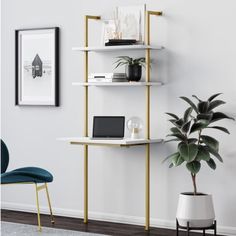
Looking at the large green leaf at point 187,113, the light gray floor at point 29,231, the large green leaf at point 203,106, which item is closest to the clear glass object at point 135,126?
the large green leaf at point 187,113

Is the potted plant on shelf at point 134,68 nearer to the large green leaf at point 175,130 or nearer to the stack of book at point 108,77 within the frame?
the stack of book at point 108,77

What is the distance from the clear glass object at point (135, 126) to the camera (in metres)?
5.74

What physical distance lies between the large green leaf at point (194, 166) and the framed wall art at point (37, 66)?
1646mm

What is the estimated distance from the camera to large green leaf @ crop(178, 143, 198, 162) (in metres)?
5.11

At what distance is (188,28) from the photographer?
5.63 m

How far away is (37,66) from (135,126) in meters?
1.29

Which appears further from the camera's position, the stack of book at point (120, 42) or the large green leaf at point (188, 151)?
the stack of book at point (120, 42)

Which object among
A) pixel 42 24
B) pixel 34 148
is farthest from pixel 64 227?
pixel 42 24

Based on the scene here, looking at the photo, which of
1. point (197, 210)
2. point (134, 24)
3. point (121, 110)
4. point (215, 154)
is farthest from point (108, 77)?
point (197, 210)

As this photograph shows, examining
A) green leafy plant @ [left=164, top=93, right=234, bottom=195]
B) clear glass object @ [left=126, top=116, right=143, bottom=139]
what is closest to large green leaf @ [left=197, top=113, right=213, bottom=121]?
green leafy plant @ [left=164, top=93, right=234, bottom=195]

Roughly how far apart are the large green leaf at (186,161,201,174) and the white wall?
1.13 feet

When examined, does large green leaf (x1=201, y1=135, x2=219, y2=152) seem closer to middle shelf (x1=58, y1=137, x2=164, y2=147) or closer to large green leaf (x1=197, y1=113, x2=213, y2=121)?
large green leaf (x1=197, y1=113, x2=213, y2=121)

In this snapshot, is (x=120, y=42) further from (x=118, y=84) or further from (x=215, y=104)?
(x=215, y=104)

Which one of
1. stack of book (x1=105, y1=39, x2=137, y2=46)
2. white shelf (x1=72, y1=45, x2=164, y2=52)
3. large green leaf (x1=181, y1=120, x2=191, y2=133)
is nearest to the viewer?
large green leaf (x1=181, y1=120, x2=191, y2=133)
